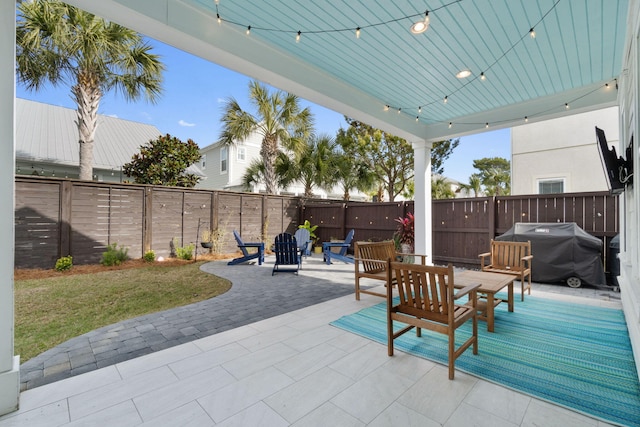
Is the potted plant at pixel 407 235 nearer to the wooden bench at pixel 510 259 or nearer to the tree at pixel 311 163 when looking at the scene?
the wooden bench at pixel 510 259

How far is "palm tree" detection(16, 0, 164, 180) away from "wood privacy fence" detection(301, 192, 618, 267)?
713cm

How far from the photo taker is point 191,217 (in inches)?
322

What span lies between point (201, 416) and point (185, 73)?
14.8 metres

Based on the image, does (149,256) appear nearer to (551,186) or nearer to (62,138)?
(62,138)

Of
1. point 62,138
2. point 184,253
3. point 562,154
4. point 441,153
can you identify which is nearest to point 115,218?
point 184,253

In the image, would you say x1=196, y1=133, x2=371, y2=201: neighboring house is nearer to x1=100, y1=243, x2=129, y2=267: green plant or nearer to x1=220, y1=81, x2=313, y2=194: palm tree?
x1=220, y1=81, x2=313, y2=194: palm tree

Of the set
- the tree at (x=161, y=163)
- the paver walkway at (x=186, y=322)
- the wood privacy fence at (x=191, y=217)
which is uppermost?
the tree at (x=161, y=163)

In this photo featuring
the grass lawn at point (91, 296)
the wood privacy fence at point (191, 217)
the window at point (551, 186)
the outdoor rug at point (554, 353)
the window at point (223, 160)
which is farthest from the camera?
the window at point (223, 160)

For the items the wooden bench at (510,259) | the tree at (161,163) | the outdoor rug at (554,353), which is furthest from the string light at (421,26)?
the tree at (161,163)

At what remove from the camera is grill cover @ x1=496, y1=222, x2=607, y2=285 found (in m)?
4.86

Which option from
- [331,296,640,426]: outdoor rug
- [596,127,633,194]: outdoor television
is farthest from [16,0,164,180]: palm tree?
[596,127,633,194]: outdoor television

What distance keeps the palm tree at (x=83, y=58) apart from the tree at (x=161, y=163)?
68.1 inches

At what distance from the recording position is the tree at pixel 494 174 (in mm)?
21625

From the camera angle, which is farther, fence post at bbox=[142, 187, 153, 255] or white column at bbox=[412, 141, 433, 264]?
fence post at bbox=[142, 187, 153, 255]
